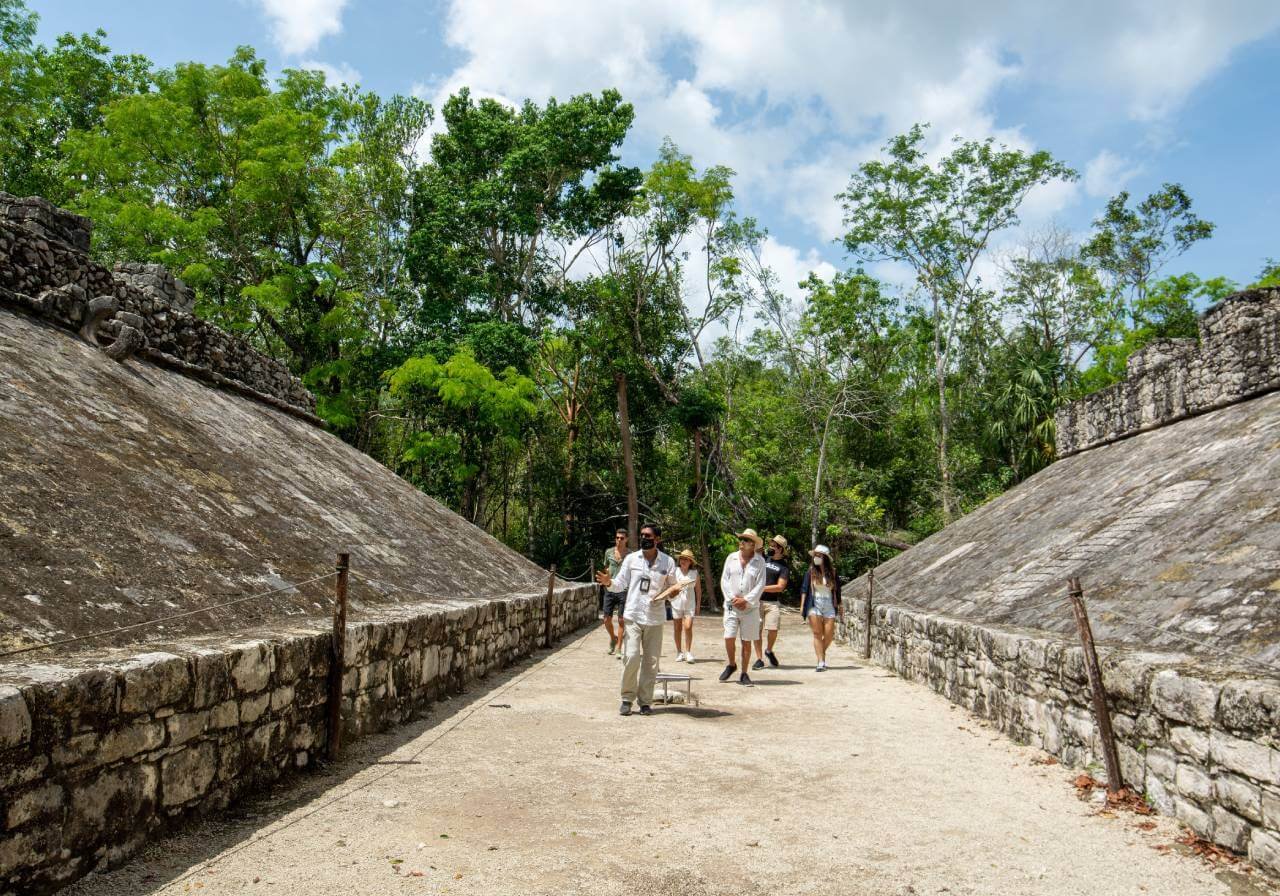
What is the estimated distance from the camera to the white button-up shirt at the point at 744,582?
993 cm

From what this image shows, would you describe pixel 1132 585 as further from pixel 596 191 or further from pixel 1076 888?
pixel 596 191

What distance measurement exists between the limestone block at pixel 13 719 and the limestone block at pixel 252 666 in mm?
1288

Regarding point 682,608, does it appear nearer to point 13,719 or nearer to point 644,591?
point 644,591

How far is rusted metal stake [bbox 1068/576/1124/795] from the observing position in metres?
5.02

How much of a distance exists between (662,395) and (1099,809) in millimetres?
23187

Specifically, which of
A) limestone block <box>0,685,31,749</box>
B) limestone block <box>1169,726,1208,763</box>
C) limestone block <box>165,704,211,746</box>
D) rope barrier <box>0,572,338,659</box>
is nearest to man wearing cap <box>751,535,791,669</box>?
rope barrier <box>0,572,338,659</box>

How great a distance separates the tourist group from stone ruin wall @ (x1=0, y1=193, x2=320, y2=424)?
5730 mm

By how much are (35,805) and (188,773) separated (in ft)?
3.10

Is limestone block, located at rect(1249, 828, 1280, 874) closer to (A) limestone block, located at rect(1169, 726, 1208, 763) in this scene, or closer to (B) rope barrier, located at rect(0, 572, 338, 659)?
(A) limestone block, located at rect(1169, 726, 1208, 763)

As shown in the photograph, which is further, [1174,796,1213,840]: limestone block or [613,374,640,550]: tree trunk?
[613,374,640,550]: tree trunk

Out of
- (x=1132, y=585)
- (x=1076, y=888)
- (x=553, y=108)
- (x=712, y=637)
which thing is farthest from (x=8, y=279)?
(x=553, y=108)

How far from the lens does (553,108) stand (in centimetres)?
2808

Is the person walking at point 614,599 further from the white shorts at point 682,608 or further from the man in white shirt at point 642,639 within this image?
the man in white shirt at point 642,639

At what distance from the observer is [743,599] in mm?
9844
